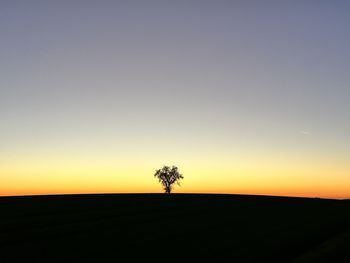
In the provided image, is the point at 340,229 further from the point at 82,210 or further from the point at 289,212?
the point at 82,210

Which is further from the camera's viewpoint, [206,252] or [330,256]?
[206,252]

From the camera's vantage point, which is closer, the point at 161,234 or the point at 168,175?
the point at 161,234

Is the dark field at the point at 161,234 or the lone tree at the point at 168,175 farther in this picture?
the lone tree at the point at 168,175

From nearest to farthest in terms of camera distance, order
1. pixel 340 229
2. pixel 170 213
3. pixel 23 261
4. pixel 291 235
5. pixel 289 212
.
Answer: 1. pixel 23 261
2. pixel 291 235
3. pixel 340 229
4. pixel 170 213
5. pixel 289 212

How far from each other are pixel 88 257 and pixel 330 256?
11.1m

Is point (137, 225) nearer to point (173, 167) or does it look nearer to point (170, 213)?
point (170, 213)

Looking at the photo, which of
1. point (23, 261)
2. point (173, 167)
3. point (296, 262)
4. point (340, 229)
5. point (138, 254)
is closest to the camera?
point (296, 262)

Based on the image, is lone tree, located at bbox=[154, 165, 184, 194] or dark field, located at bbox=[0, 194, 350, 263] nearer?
dark field, located at bbox=[0, 194, 350, 263]

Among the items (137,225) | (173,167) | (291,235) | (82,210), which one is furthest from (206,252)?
(173,167)

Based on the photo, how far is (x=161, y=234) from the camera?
2958 cm

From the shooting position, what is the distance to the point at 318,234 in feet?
96.9

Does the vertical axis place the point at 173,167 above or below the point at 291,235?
above

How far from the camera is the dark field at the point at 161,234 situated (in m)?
22.5

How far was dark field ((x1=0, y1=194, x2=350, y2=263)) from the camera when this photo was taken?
22469 mm
